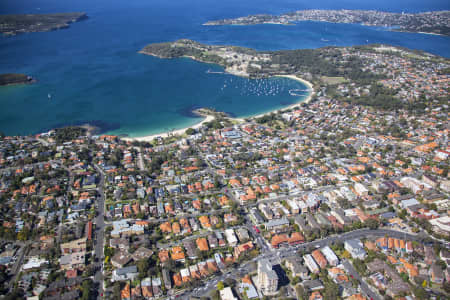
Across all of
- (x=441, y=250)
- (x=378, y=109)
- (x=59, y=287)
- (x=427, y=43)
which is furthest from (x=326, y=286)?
(x=427, y=43)

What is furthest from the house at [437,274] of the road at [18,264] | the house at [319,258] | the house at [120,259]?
the road at [18,264]

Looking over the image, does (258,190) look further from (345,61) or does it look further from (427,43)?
(427,43)

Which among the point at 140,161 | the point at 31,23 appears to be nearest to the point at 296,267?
the point at 140,161

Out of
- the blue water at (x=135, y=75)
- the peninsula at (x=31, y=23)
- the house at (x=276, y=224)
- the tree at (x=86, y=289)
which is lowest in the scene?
the tree at (x=86, y=289)

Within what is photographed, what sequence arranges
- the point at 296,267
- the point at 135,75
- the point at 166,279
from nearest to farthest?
the point at 166,279 → the point at 296,267 → the point at 135,75

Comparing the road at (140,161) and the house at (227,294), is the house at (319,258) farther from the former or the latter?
the road at (140,161)

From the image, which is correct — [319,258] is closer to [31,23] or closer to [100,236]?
[100,236]
